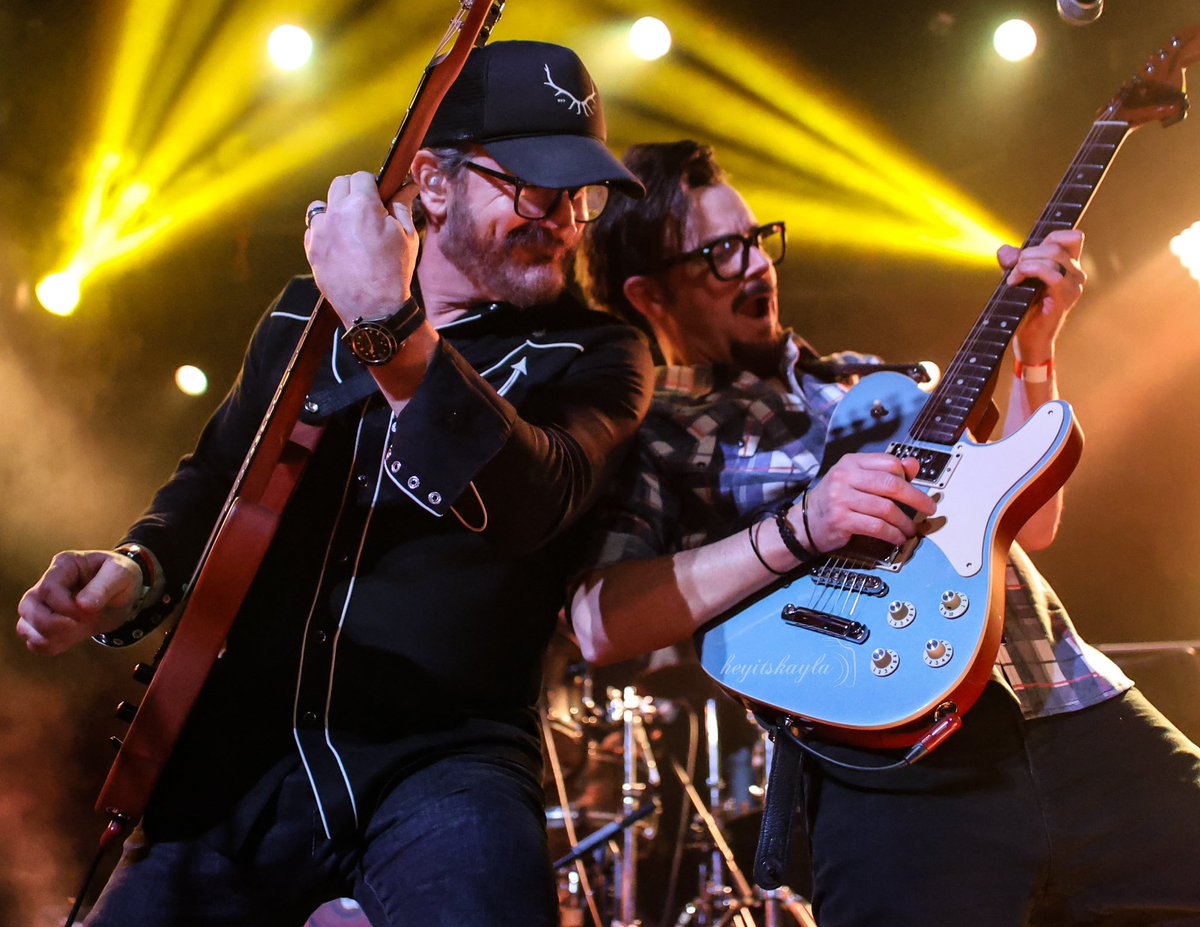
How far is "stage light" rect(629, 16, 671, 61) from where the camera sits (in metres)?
5.16

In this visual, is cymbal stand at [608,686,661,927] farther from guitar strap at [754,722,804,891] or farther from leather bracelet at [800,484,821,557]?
leather bracelet at [800,484,821,557]

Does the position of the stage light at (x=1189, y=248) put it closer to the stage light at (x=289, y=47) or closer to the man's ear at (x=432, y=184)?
the man's ear at (x=432, y=184)

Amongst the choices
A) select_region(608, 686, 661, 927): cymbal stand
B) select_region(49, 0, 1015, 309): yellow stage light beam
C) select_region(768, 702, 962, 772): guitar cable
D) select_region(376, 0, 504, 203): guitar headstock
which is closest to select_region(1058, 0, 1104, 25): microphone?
select_region(376, 0, 504, 203): guitar headstock

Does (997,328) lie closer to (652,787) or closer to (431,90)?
(431,90)

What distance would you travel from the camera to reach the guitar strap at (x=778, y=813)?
1876 mm

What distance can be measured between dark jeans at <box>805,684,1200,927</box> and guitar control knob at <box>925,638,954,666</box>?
1.02 ft

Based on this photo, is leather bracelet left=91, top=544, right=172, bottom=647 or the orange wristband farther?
the orange wristband

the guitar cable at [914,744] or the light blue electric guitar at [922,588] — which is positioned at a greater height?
the light blue electric guitar at [922,588]

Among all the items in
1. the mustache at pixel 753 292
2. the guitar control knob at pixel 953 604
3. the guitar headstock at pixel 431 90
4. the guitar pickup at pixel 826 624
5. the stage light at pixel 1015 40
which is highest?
the stage light at pixel 1015 40

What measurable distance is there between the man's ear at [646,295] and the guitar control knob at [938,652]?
1519 mm

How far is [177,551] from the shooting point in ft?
7.34

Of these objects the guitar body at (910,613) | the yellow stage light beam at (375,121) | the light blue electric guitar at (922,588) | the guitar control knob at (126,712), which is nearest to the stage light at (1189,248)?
the yellow stage light beam at (375,121)

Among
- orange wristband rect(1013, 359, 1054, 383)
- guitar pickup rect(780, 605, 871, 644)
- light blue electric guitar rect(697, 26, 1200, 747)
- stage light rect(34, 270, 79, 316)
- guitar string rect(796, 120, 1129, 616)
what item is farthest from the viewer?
stage light rect(34, 270, 79, 316)

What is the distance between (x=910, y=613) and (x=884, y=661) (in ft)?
0.35
